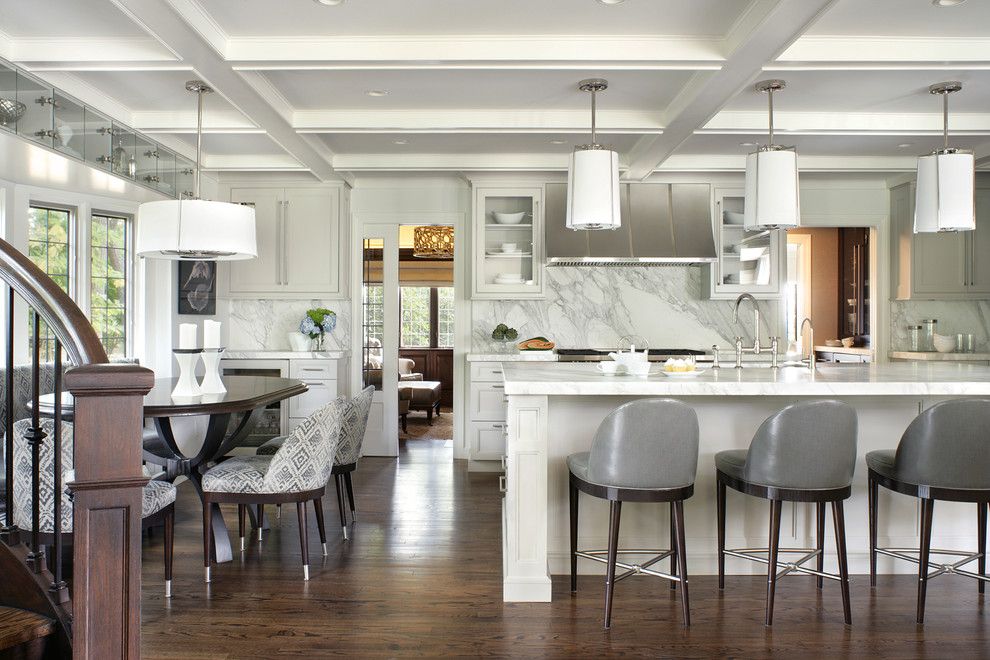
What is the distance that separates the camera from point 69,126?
392cm

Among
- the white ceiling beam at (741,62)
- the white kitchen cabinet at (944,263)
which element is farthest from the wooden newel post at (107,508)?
the white kitchen cabinet at (944,263)

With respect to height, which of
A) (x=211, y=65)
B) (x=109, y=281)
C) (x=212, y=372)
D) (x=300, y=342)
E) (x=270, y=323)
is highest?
(x=211, y=65)

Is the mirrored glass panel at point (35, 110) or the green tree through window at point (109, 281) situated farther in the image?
the green tree through window at point (109, 281)

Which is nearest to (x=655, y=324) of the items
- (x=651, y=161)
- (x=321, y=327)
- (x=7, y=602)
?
(x=651, y=161)

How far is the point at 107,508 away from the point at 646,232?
16.4ft

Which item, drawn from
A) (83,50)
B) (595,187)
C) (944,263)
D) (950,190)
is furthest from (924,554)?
(83,50)

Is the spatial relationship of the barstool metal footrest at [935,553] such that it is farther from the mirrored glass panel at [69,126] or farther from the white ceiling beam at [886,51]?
the mirrored glass panel at [69,126]

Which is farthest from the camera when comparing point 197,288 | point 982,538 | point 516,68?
point 197,288

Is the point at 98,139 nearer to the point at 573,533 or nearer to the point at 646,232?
the point at 573,533

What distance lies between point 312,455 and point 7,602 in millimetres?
1551

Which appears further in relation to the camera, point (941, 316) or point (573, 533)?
point (941, 316)

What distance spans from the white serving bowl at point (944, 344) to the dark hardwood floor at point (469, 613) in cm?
327

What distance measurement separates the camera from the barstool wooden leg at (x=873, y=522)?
3076 mm

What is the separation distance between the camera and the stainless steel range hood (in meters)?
5.78
